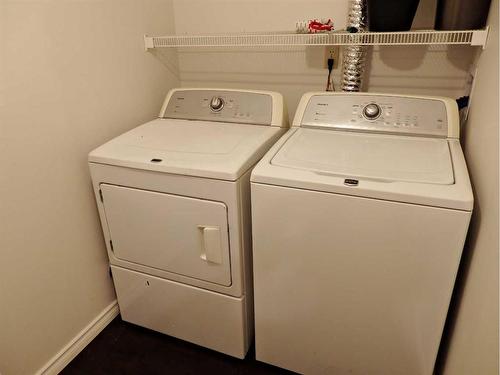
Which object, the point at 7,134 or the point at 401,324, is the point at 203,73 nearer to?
the point at 7,134

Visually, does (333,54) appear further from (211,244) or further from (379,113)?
(211,244)

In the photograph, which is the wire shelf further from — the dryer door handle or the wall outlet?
the dryer door handle

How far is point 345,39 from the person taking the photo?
5.10 feet

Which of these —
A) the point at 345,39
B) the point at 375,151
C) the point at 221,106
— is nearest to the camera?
the point at 375,151

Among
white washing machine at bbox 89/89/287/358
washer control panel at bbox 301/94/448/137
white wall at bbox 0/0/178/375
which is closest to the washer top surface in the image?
washer control panel at bbox 301/94/448/137

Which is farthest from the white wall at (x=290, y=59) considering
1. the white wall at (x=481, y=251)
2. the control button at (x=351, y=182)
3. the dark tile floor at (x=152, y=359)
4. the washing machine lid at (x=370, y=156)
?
the dark tile floor at (x=152, y=359)

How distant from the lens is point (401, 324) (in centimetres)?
117

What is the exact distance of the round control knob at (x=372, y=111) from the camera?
144 cm

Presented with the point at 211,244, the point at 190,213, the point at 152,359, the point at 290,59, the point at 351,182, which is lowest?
the point at 152,359

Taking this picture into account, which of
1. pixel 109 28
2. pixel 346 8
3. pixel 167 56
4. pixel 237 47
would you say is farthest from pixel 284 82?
pixel 109 28

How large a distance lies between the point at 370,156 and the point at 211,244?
0.65 meters

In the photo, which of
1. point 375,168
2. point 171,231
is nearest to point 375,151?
point 375,168

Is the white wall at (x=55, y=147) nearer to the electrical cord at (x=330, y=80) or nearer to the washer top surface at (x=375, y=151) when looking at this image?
the washer top surface at (x=375, y=151)

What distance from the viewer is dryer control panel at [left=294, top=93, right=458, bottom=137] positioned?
138cm
